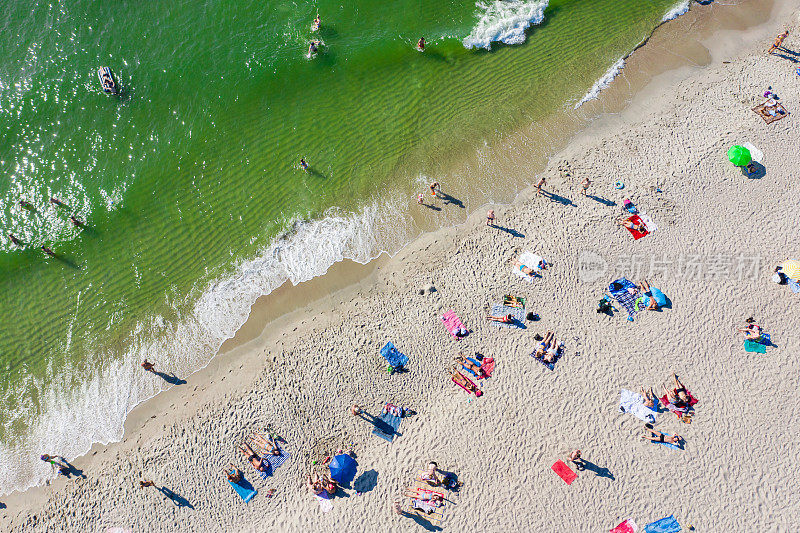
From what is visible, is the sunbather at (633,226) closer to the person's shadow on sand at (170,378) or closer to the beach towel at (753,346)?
the beach towel at (753,346)

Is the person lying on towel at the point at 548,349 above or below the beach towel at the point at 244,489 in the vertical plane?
below

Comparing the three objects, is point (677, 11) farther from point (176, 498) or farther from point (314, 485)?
point (176, 498)

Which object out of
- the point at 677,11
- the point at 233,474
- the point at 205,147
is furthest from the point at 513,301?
the point at 677,11

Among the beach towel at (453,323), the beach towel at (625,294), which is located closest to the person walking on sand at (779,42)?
the beach towel at (625,294)

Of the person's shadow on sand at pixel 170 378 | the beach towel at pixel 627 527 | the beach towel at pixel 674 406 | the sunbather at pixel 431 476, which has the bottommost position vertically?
the beach towel at pixel 627 527

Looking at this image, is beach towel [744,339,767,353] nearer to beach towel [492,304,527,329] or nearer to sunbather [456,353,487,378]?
beach towel [492,304,527,329]

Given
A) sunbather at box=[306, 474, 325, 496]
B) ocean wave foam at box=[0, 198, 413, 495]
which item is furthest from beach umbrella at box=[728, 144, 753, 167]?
sunbather at box=[306, 474, 325, 496]
